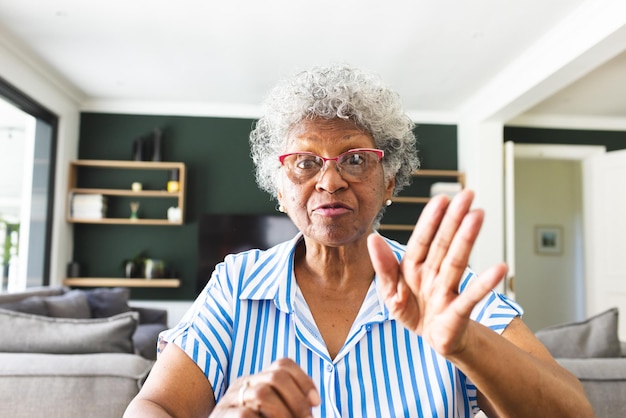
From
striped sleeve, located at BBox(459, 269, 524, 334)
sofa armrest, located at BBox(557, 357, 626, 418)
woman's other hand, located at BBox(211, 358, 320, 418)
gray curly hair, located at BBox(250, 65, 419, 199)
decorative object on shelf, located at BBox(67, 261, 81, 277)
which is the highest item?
gray curly hair, located at BBox(250, 65, 419, 199)

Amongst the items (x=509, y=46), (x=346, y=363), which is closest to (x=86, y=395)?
(x=346, y=363)

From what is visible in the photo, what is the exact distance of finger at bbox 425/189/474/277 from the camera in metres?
0.64

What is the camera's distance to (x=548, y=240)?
7.39 metres

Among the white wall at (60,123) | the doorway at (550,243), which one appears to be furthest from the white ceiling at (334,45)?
the doorway at (550,243)

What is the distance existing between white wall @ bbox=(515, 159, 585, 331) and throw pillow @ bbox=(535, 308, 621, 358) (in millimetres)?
5298

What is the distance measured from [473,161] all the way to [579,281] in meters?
2.94

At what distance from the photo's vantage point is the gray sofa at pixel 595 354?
1.79 meters

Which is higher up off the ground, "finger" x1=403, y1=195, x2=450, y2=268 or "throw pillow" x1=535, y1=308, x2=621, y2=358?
"finger" x1=403, y1=195, x2=450, y2=268

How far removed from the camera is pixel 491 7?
11.3 feet

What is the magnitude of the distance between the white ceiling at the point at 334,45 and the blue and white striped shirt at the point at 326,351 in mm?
2819

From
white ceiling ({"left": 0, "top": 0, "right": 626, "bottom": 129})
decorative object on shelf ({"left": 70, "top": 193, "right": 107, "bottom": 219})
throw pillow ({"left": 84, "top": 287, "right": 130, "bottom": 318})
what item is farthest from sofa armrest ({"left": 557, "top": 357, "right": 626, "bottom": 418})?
decorative object on shelf ({"left": 70, "top": 193, "right": 107, "bottom": 219})

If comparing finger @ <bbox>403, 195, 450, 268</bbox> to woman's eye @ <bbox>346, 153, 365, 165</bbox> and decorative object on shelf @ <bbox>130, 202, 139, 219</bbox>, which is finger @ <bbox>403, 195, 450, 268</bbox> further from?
decorative object on shelf @ <bbox>130, 202, 139, 219</bbox>

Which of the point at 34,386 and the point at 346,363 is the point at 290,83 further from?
the point at 34,386

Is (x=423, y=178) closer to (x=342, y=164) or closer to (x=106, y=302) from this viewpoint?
(x=106, y=302)
